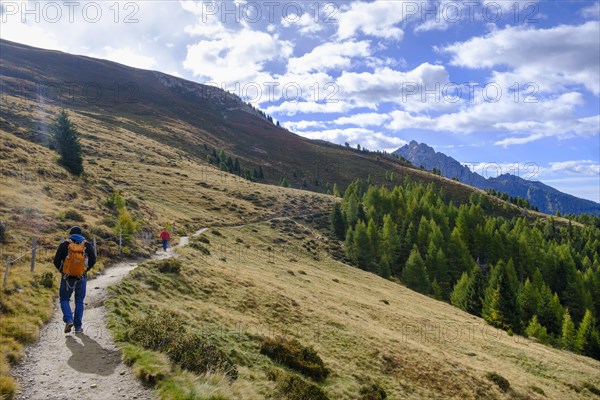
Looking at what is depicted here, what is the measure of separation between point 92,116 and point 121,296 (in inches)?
5754

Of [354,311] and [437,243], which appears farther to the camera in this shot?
[437,243]

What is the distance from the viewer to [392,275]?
75.8m

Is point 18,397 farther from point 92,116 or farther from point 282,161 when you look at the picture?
point 282,161

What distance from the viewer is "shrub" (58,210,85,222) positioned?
1146 inches

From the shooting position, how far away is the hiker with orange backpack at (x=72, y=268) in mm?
12148

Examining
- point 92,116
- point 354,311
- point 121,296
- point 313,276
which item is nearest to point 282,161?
point 92,116

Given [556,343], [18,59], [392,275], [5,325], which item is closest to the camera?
[5,325]

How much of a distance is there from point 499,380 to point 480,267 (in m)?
67.4

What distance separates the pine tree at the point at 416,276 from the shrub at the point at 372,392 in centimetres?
5320

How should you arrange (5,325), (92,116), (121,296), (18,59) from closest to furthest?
1. (5,325)
2. (121,296)
3. (92,116)
4. (18,59)

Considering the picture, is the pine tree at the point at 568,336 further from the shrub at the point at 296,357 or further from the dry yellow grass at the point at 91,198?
the dry yellow grass at the point at 91,198

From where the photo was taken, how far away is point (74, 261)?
39.9 ft

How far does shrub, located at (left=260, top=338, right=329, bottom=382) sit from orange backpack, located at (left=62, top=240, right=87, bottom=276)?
29.0ft

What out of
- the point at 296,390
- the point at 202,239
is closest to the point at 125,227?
the point at 202,239
